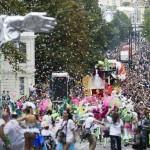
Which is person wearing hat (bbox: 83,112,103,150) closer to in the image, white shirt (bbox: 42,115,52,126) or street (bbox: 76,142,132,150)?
white shirt (bbox: 42,115,52,126)

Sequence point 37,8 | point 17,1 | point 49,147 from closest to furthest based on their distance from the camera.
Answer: point 49,147, point 17,1, point 37,8

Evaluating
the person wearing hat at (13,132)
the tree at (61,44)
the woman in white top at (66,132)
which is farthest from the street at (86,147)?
the tree at (61,44)

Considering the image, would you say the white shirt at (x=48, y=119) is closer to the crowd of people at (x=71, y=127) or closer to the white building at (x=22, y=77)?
the crowd of people at (x=71, y=127)

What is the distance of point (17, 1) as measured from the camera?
33.8 metres

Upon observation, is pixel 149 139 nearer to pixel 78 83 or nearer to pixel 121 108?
pixel 121 108

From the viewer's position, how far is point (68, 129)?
71.4ft

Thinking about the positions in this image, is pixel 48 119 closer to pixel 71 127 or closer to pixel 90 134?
pixel 90 134

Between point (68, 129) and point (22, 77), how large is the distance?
3870 centimetres

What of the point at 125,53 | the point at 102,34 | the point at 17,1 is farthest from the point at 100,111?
the point at 125,53

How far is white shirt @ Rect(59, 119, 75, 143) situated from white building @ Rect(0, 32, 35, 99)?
1415 inches

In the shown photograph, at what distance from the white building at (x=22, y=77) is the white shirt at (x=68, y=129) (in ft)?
118

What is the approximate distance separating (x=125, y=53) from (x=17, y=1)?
97818 mm

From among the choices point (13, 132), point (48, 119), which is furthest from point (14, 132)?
point (48, 119)

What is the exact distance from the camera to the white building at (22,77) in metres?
58.4
